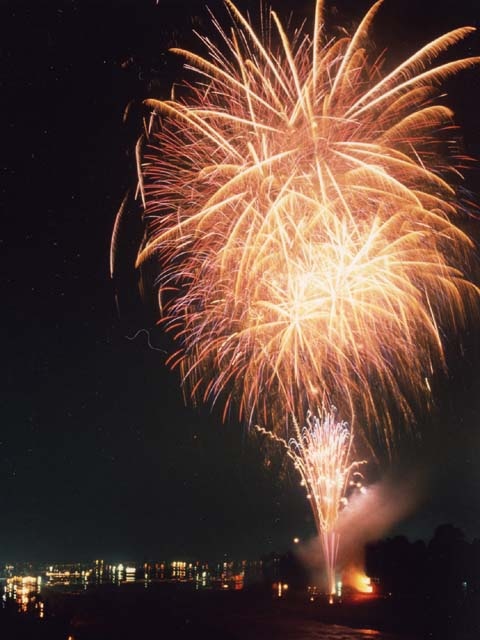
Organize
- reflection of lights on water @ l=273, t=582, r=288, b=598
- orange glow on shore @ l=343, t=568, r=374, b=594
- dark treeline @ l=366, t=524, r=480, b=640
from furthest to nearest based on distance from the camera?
orange glow on shore @ l=343, t=568, r=374, b=594, reflection of lights on water @ l=273, t=582, r=288, b=598, dark treeline @ l=366, t=524, r=480, b=640

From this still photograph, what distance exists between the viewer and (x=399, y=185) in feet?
45.7

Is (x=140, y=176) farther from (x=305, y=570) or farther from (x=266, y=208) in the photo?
(x=305, y=570)

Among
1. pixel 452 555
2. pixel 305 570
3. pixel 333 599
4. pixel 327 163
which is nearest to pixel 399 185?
pixel 327 163

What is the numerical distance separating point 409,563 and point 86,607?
17839 mm

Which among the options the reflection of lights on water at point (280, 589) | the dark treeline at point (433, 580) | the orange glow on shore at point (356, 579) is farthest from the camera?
the orange glow on shore at point (356, 579)

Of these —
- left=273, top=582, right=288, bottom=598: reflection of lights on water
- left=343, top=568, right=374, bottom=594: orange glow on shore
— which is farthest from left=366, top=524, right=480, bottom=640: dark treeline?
left=273, top=582, right=288, bottom=598: reflection of lights on water

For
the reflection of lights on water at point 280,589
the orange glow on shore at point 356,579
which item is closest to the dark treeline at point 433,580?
the orange glow on shore at point 356,579

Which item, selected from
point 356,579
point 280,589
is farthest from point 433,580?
point 356,579

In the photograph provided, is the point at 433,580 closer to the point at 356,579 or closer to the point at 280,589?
the point at 280,589

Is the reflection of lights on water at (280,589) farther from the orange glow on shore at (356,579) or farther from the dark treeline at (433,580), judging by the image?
the orange glow on shore at (356,579)

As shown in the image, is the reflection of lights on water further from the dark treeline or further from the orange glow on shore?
the orange glow on shore

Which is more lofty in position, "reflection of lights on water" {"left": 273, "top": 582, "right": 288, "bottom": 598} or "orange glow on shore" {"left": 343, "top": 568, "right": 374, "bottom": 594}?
"reflection of lights on water" {"left": 273, "top": 582, "right": 288, "bottom": 598}

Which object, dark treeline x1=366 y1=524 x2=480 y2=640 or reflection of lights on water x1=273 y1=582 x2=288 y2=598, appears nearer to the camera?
dark treeline x1=366 y1=524 x2=480 y2=640

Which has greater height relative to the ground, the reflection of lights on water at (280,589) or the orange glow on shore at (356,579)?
the reflection of lights on water at (280,589)
